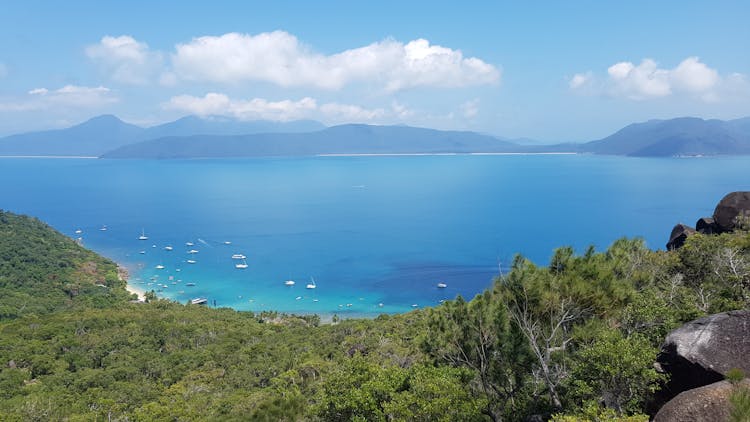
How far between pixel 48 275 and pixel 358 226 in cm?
5552

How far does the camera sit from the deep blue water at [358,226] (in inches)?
2350

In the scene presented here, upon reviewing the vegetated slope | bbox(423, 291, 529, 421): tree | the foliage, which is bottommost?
the vegetated slope

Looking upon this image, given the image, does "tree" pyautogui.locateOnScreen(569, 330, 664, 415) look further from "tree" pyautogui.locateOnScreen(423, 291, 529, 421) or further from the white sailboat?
the white sailboat

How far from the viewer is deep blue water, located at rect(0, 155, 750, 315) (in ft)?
196

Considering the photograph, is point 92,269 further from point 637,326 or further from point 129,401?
point 637,326

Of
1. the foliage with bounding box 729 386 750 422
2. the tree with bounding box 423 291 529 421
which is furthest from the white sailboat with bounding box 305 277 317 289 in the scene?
the foliage with bounding box 729 386 750 422

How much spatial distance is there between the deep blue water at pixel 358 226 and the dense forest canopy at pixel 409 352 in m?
14.2

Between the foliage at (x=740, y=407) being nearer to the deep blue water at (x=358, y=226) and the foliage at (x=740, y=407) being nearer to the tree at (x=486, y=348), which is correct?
the tree at (x=486, y=348)

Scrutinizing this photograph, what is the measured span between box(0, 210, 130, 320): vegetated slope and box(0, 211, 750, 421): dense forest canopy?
2.00 meters

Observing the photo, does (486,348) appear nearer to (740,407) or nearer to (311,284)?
(740,407)

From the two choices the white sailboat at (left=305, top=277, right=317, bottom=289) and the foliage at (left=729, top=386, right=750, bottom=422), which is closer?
the foliage at (left=729, top=386, right=750, bottom=422)

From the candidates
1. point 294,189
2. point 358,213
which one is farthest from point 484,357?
point 294,189

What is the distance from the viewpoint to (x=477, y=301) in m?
10.4

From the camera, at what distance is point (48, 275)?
58406mm
